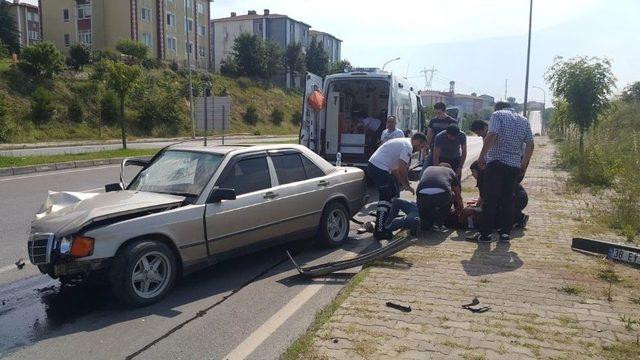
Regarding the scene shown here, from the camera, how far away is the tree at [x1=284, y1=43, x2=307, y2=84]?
70688 mm

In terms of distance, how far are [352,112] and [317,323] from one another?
9402 millimetres

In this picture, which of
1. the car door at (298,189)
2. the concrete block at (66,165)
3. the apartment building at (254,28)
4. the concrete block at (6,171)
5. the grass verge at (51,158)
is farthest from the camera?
the apartment building at (254,28)

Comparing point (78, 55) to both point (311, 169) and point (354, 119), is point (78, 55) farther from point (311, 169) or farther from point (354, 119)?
point (311, 169)

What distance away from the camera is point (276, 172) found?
6.32 meters

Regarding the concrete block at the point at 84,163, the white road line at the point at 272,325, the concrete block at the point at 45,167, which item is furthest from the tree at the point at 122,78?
the white road line at the point at 272,325

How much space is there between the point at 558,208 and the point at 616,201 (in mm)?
925

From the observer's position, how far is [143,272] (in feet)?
16.0

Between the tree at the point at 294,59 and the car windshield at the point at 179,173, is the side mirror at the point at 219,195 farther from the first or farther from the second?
the tree at the point at 294,59

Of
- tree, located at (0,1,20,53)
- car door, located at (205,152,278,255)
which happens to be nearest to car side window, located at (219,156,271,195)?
car door, located at (205,152,278,255)

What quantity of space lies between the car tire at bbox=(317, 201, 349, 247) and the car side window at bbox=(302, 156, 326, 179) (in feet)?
1.42

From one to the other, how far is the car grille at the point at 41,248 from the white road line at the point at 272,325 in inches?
75.7

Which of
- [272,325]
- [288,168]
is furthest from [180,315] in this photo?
[288,168]

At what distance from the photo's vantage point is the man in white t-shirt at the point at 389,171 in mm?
7387

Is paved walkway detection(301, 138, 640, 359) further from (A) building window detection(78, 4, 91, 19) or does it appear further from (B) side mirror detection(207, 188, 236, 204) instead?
(A) building window detection(78, 4, 91, 19)
